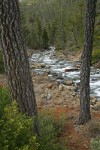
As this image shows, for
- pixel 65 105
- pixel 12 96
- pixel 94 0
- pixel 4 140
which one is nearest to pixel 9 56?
pixel 12 96

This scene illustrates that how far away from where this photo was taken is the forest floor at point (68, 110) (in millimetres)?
8320

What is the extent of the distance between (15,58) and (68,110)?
23.0ft

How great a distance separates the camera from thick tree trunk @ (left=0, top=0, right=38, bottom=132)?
17.1 feet

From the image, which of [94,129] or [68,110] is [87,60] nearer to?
[94,129]

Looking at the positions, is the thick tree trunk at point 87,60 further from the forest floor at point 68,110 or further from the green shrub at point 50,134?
the green shrub at point 50,134

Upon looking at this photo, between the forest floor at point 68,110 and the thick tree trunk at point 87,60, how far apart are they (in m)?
0.41

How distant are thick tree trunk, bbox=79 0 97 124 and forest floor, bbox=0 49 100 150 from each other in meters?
0.41

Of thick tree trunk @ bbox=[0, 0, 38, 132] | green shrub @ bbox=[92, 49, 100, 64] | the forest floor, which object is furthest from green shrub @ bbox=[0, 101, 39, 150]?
green shrub @ bbox=[92, 49, 100, 64]

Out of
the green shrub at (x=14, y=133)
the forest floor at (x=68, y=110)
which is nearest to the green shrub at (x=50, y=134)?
the forest floor at (x=68, y=110)

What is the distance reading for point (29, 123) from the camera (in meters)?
5.09

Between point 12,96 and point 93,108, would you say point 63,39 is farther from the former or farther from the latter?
point 12,96

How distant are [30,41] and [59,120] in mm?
53950

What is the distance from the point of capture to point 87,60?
28.2 ft

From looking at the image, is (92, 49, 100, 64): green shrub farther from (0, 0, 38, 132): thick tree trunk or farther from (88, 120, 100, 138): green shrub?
(0, 0, 38, 132): thick tree trunk
